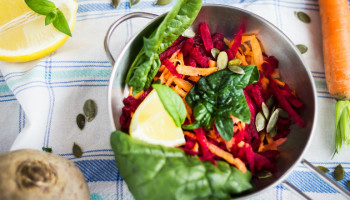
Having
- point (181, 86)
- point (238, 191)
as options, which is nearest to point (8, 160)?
point (181, 86)

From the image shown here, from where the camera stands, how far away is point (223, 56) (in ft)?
4.69

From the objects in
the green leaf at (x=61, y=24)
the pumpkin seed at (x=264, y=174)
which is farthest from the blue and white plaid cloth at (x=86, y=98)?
the pumpkin seed at (x=264, y=174)

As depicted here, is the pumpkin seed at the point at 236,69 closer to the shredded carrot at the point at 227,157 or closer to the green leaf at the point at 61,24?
the shredded carrot at the point at 227,157

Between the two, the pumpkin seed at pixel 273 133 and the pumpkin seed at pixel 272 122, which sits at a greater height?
the pumpkin seed at pixel 272 122

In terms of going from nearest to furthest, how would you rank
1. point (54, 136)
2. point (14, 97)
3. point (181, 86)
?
point (181, 86) → point (54, 136) → point (14, 97)

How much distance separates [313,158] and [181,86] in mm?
752

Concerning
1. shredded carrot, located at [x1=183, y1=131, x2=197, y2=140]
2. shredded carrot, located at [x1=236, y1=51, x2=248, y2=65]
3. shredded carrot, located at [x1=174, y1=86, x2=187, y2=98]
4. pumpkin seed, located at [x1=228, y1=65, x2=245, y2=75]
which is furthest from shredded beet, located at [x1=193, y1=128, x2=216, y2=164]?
shredded carrot, located at [x1=236, y1=51, x2=248, y2=65]

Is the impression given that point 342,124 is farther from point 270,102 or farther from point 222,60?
point 222,60

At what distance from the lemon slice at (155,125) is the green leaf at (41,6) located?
682mm

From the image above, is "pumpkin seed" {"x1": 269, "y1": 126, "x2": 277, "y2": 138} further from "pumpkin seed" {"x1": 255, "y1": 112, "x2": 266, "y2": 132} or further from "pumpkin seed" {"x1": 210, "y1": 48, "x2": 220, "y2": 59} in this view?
"pumpkin seed" {"x1": 210, "y1": 48, "x2": 220, "y2": 59}

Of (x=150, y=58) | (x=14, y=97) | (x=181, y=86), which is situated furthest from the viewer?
(x=14, y=97)

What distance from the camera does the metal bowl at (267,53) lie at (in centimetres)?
127

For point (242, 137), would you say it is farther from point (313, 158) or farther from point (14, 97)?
point (14, 97)

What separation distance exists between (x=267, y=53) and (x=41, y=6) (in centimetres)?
106
